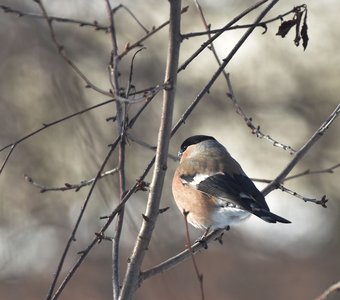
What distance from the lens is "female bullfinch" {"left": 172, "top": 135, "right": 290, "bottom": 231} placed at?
3482mm

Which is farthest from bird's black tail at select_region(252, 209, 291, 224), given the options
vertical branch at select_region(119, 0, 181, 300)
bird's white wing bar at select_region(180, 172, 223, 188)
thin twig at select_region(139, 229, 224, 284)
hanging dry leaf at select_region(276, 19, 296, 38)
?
hanging dry leaf at select_region(276, 19, 296, 38)

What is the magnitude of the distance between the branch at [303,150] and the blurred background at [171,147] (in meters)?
2.38

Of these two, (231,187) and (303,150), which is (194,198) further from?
(303,150)

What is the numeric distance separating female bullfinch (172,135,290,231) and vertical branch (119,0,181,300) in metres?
0.95

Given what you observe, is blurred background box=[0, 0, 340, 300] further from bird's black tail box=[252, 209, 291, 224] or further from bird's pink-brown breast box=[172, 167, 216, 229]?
bird's black tail box=[252, 209, 291, 224]

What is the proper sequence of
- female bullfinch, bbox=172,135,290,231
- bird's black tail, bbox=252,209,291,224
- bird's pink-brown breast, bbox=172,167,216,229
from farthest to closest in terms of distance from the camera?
bird's pink-brown breast, bbox=172,167,216,229 < female bullfinch, bbox=172,135,290,231 < bird's black tail, bbox=252,209,291,224

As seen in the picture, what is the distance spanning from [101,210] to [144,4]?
96.9 inches

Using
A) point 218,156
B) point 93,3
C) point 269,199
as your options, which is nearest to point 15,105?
point 93,3

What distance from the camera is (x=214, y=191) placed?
371 centimetres

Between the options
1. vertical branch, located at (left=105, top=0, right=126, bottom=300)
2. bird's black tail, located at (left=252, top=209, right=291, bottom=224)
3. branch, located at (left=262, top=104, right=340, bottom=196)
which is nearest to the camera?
vertical branch, located at (left=105, top=0, right=126, bottom=300)

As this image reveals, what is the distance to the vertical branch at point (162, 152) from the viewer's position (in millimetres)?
2141

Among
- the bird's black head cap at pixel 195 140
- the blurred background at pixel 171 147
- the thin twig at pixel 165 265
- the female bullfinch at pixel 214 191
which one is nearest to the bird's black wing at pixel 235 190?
the female bullfinch at pixel 214 191

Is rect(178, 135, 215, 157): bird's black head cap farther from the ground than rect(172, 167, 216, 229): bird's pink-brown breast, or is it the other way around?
rect(178, 135, 215, 157): bird's black head cap

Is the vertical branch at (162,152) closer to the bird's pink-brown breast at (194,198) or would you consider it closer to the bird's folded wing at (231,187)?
the bird's folded wing at (231,187)
